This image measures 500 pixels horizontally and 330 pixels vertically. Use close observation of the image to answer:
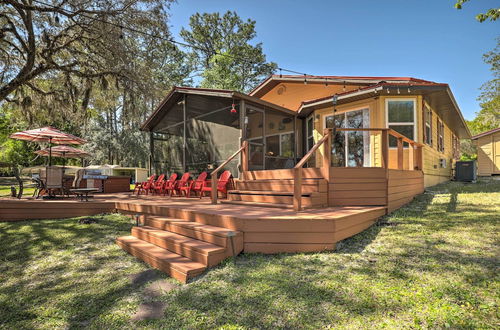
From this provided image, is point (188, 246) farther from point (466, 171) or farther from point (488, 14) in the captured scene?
point (466, 171)

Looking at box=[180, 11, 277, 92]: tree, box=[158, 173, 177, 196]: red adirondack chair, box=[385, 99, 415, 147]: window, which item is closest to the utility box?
box=[385, 99, 415, 147]: window

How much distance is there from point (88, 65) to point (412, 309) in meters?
11.4

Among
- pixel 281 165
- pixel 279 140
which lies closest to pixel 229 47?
pixel 279 140

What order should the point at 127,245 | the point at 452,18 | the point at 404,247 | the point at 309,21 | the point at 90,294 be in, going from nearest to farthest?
the point at 90,294, the point at 404,247, the point at 127,245, the point at 452,18, the point at 309,21

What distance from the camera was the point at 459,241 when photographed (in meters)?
3.66

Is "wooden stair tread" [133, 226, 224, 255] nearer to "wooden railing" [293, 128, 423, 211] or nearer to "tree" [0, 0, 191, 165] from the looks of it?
"wooden railing" [293, 128, 423, 211]

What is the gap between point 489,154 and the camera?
52.7 feet

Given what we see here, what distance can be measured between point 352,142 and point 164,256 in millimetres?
7485

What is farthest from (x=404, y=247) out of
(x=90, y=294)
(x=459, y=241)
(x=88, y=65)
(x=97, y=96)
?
(x=97, y=96)

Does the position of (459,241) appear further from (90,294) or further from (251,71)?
(251,71)

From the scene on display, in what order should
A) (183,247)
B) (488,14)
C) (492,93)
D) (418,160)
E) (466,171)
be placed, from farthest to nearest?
(492,93)
(466,171)
(418,160)
(488,14)
(183,247)

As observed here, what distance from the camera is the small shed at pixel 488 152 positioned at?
51.4ft

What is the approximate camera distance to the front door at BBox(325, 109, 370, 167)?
29.3 feet

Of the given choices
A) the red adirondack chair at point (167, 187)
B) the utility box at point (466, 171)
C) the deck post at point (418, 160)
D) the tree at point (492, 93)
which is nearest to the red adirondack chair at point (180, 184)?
the red adirondack chair at point (167, 187)
